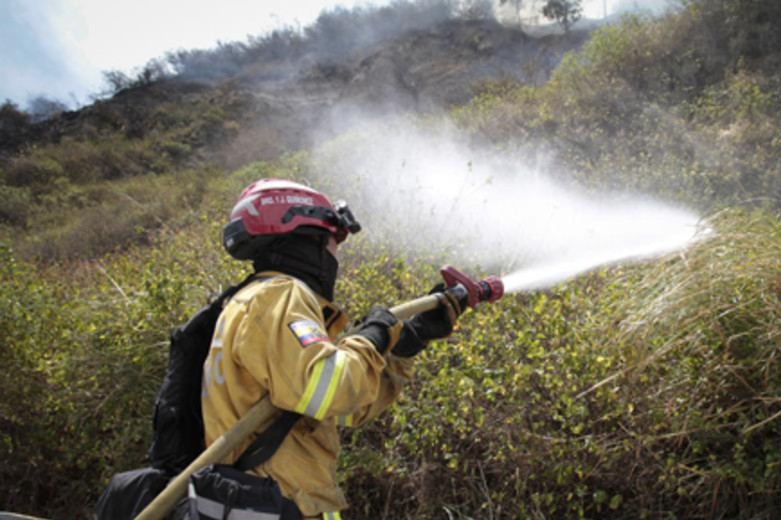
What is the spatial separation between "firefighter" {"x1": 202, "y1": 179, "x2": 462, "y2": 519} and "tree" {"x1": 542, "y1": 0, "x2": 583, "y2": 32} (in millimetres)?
24384

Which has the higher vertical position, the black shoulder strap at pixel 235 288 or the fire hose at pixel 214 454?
the black shoulder strap at pixel 235 288

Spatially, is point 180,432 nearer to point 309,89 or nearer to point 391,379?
point 391,379

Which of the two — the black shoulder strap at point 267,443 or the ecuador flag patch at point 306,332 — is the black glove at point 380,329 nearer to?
the ecuador flag patch at point 306,332

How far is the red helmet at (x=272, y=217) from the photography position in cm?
217

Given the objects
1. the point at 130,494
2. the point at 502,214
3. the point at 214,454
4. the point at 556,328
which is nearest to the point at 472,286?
the point at 556,328

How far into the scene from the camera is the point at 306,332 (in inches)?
72.5

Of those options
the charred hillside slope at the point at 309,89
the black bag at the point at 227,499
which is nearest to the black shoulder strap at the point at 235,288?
the black bag at the point at 227,499

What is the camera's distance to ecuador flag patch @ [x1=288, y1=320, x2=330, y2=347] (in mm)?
1822

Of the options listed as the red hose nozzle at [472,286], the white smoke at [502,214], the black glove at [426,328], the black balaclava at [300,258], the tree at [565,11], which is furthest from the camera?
the tree at [565,11]

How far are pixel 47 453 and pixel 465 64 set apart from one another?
2217 centimetres

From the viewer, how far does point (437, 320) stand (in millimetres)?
2447

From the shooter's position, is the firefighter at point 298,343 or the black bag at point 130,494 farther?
the black bag at point 130,494

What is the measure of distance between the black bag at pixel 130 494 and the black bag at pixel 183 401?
0.08 m

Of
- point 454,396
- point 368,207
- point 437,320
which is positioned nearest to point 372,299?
point 454,396
